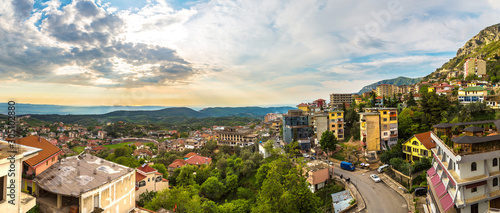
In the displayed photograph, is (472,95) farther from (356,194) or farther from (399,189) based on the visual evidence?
(356,194)

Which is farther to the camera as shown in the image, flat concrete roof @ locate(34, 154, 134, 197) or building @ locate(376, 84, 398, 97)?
building @ locate(376, 84, 398, 97)

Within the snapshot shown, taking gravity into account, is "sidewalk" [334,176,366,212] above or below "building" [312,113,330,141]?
below

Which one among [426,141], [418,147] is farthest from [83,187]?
[426,141]

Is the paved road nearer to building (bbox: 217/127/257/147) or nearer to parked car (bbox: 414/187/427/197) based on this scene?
parked car (bbox: 414/187/427/197)

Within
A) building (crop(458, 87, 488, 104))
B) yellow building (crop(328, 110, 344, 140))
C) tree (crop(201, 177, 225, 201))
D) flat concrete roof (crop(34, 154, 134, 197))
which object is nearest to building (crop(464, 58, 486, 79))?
building (crop(458, 87, 488, 104))

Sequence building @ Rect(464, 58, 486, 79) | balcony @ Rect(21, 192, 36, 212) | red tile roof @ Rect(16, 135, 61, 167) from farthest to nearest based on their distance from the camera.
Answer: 1. building @ Rect(464, 58, 486, 79)
2. red tile roof @ Rect(16, 135, 61, 167)
3. balcony @ Rect(21, 192, 36, 212)
